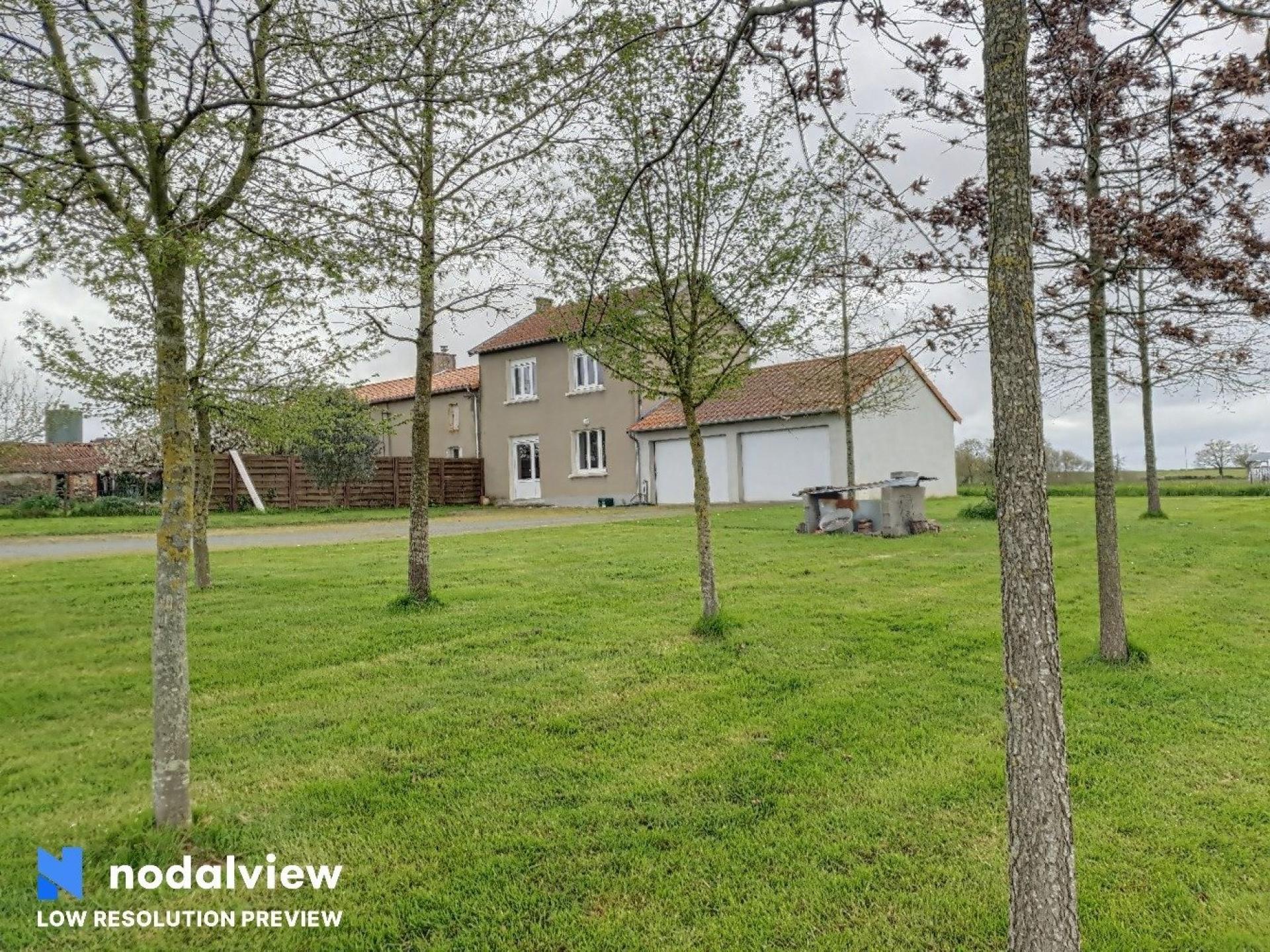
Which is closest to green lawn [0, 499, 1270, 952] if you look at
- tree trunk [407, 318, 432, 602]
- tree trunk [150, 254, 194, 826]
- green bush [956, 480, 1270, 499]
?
tree trunk [150, 254, 194, 826]

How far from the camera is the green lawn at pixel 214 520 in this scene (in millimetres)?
18359

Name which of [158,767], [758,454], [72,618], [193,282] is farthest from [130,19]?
[758,454]

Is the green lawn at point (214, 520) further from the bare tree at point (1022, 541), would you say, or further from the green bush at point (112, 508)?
the bare tree at point (1022, 541)

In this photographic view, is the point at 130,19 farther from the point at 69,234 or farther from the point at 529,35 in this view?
the point at 529,35

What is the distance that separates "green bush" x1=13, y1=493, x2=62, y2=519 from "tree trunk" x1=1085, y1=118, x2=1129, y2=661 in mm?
26049

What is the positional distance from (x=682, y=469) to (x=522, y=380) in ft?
25.5

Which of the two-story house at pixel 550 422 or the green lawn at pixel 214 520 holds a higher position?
the two-story house at pixel 550 422

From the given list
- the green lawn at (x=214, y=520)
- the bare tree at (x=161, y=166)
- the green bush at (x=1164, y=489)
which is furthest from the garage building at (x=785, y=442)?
the bare tree at (x=161, y=166)

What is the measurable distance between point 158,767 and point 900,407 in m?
20.4

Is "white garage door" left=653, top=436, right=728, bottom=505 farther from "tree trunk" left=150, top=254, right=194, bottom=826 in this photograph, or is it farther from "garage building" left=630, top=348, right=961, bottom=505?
"tree trunk" left=150, top=254, right=194, bottom=826

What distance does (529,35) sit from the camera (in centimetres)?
395

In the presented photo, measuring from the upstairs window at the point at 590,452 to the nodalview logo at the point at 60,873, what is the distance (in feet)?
79.7

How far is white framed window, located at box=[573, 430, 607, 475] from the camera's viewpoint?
27.8 meters

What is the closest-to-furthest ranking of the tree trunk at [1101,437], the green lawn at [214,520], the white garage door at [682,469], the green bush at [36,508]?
the tree trunk at [1101,437]
the green lawn at [214,520]
the green bush at [36,508]
the white garage door at [682,469]
